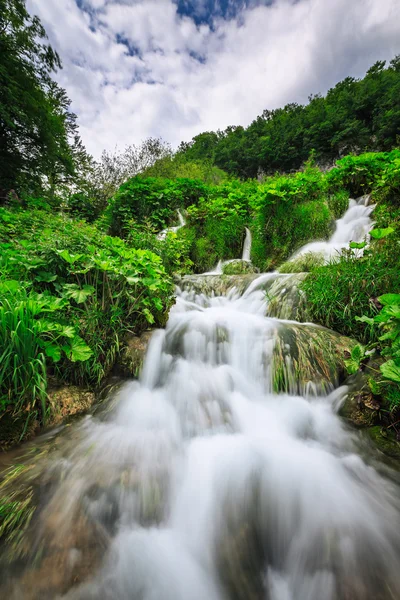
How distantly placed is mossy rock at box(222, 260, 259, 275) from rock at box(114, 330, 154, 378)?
151 inches

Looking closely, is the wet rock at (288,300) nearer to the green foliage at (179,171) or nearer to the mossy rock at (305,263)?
the mossy rock at (305,263)

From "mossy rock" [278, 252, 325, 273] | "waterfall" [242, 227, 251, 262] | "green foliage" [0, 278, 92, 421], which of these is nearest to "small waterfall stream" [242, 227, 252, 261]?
"waterfall" [242, 227, 251, 262]

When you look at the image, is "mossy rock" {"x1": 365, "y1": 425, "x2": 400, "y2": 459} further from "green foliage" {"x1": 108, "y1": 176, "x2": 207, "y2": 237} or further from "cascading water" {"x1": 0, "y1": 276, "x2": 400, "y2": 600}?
"green foliage" {"x1": 108, "y1": 176, "x2": 207, "y2": 237}

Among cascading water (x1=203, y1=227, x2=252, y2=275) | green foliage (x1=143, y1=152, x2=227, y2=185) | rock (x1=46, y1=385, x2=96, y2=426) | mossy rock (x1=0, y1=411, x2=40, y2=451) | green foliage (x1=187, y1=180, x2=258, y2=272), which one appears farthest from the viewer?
green foliage (x1=143, y1=152, x2=227, y2=185)

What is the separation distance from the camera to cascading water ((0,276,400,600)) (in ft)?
3.97

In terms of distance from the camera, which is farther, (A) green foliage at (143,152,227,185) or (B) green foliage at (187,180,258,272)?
(A) green foliage at (143,152,227,185)

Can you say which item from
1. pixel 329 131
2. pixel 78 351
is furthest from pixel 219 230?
pixel 329 131

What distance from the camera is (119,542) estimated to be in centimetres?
134

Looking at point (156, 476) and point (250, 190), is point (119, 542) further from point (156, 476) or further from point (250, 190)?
point (250, 190)

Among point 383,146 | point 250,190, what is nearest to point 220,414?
point 250,190

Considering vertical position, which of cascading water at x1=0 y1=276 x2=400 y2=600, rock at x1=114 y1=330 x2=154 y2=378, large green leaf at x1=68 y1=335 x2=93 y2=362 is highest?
large green leaf at x1=68 y1=335 x2=93 y2=362

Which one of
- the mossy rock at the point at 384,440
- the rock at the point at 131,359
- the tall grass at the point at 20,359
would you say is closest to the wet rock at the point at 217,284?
the rock at the point at 131,359

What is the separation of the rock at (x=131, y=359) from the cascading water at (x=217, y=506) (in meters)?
0.21

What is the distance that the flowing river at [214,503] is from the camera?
1201 millimetres
